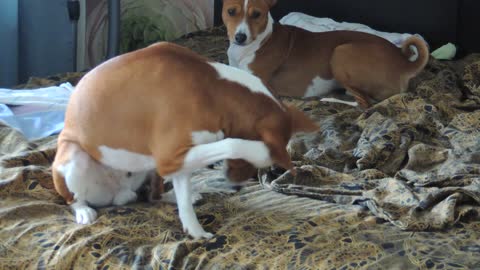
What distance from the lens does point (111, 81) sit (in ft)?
5.47

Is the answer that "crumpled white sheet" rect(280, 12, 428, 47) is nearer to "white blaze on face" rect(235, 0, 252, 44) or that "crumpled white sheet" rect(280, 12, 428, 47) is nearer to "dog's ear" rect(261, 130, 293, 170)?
"white blaze on face" rect(235, 0, 252, 44)

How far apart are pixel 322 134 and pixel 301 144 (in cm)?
15

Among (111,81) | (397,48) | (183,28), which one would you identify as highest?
(111,81)

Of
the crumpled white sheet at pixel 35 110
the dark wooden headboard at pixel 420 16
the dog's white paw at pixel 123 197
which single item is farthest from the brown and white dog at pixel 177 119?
the dark wooden headboard at pixel 420 16

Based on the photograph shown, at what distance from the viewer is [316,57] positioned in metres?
3.13

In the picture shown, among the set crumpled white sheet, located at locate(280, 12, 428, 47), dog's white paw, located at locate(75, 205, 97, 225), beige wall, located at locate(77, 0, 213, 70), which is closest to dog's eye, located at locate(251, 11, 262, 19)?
crumpled white sheet, located at locate(280, 12, 428, 47)

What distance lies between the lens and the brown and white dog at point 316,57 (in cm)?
298

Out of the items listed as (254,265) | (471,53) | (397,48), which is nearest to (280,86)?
(397,48)

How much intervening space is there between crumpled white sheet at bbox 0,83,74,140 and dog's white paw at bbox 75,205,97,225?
2.10ft

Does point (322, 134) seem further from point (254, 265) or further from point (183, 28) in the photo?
point (183, 28)

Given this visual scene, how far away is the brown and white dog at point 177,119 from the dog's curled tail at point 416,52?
55.9 inches

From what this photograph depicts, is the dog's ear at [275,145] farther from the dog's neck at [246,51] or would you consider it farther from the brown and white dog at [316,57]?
the dog's neck at [246,51]

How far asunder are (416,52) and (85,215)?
1.83 meters

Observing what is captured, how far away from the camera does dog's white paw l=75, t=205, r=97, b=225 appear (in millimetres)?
1759
